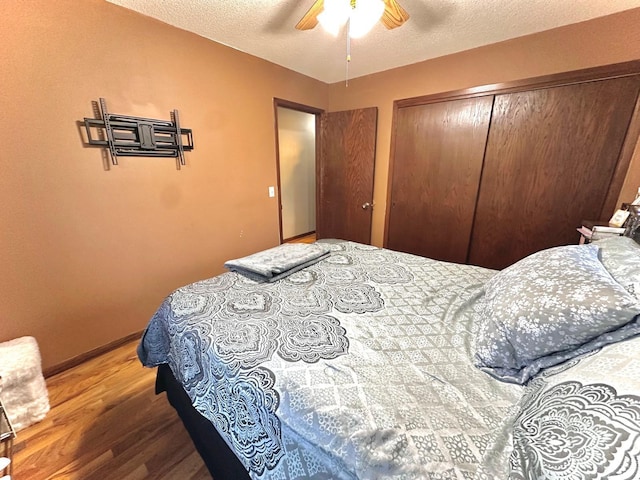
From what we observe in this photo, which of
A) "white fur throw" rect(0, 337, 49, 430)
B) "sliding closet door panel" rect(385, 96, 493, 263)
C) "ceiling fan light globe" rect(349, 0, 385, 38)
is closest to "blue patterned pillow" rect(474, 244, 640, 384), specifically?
"ceiling fan light globe" rect(349, 0, 385, 38)

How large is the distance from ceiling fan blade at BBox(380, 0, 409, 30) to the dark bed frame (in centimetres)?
225

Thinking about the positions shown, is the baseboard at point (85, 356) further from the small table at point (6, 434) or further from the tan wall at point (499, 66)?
the tan wall at point (499, 66)

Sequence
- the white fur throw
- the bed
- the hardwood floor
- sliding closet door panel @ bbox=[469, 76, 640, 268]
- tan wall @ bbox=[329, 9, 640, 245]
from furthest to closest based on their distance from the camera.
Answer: sliding closet door panel @ bbox=[469, 76, 640, 268]
tan wall @ bbox=[329, 9, 640, 245]
the white fur throw
the hardwood floor
the bed

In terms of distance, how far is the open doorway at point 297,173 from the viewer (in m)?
4.39

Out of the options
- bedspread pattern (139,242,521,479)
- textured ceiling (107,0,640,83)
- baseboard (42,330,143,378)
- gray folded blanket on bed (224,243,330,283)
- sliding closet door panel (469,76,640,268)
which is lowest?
baseboard (42,330,143,378)

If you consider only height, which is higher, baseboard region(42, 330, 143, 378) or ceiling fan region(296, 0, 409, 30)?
ceiling fan region(296, 0, 409, 30)

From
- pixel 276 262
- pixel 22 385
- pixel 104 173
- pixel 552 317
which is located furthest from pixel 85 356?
pixel 552 317

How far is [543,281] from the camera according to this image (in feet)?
2.98

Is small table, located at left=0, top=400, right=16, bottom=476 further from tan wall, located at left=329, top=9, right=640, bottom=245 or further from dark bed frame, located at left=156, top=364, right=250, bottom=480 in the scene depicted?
tan wall, located at left=329, top=9, right=640, bottom=245

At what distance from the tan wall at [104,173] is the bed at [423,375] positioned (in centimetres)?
93

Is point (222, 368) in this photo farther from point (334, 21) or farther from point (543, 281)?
point (334, 21)

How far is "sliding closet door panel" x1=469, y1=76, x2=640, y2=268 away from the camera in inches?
76.7

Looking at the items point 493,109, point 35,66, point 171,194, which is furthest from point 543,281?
point 35,66

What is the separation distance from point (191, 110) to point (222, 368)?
2.08 metres
